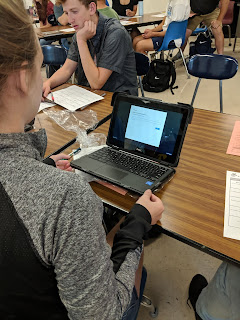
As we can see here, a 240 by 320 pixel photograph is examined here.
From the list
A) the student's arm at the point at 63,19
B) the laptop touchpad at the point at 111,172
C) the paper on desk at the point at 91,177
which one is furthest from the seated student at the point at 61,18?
the laptop touchpad at the point at 111,172

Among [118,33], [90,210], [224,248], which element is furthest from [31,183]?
[118,33]

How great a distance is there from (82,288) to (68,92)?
4.53ft

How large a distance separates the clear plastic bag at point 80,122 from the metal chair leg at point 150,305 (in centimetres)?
78

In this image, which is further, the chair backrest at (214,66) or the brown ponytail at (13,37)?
the chair backrest at (214,66)

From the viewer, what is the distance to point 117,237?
703 mm

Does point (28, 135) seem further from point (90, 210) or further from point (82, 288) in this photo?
point (82, 288)

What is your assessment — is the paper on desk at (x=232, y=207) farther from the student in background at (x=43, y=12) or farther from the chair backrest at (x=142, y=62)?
the student in background at (x=43, y=12)

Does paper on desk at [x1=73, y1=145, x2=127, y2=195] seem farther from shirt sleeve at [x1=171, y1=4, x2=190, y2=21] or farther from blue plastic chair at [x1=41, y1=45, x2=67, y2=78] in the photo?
shirt sleeve at [x1=171, y1=4, x2=190, y2=21]

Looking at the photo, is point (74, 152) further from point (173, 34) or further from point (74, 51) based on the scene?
point (173, 34)

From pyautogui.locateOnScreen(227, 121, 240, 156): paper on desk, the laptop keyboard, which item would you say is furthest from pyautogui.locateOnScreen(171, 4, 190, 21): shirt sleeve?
the laptop keyboard

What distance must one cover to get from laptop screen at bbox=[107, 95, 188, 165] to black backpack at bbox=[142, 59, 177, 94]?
274 cm

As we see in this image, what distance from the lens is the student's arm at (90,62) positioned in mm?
1597

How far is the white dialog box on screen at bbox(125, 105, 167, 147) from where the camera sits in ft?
3.08

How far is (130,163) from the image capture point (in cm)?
96
